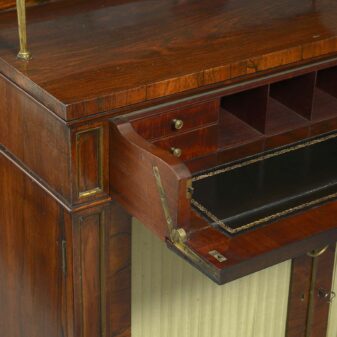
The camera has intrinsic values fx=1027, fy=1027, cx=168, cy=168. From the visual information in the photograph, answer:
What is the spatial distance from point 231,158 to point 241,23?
26 centimetres

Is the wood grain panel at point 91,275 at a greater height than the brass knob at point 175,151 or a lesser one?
lesser

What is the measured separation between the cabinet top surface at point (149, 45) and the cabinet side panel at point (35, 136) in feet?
0.12

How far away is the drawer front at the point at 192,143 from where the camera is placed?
5.27ft

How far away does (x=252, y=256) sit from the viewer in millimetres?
1396

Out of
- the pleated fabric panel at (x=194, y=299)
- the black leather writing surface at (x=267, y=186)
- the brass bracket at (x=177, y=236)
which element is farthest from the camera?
the pleated fabric panel at (x=194, y=299)

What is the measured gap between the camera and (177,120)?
1587 millimetres

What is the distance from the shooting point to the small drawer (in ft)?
5.10

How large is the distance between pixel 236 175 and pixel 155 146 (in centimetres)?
20

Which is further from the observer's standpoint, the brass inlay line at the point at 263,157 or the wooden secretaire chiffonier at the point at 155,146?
the brass inlay line at the point at 263,157

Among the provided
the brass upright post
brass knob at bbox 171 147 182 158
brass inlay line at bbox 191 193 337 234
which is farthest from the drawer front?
the brass upright post

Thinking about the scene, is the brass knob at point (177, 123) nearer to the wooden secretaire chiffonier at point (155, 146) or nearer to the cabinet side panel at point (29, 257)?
the wooden secretaire chiffonier at point (155, 146)

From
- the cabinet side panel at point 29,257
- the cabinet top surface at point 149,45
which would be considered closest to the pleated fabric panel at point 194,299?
the cabinet side panel at point 29,257

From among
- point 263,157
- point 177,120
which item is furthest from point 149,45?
point 263,157

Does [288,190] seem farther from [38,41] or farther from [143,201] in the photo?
[38,41]
